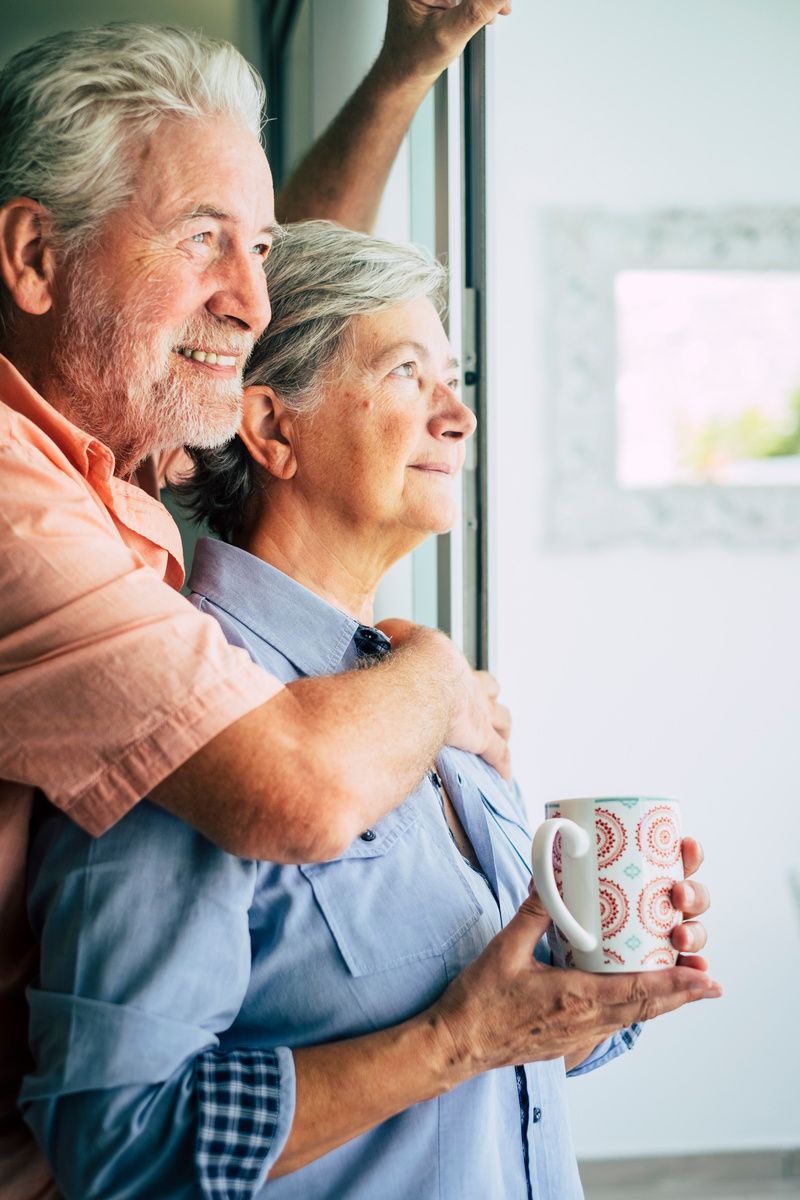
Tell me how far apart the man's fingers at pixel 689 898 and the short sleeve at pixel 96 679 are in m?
0.34

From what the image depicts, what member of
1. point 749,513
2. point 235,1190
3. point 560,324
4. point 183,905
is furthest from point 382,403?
point 749,513

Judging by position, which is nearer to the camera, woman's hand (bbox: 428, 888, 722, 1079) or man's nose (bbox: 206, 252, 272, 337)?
woman's hand (bbox: 428, 888, 722, 1079)

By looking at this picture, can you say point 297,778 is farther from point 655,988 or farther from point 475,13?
point 475,13

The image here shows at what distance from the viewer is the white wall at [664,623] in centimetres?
333

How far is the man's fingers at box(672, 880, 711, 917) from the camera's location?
33.3 inches

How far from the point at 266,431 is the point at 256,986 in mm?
574

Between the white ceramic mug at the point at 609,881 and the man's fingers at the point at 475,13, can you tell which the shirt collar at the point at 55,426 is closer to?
the white ceramic mug at the point at 609,881

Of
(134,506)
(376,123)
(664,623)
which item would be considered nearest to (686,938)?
(134,506)

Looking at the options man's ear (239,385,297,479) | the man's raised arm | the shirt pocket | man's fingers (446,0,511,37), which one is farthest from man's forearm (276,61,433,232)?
the shirt pocket

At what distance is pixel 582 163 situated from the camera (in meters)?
3.52

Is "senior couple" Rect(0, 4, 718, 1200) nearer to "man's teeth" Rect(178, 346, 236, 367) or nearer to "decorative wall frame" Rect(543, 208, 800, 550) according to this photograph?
"man's teeth" Rect(178, 346, 236, 367)

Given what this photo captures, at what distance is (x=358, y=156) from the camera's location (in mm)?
1596

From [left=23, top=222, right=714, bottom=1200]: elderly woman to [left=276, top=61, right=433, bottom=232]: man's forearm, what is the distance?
64 centimetres

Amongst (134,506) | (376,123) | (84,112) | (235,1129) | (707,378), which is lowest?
(235,1129)
